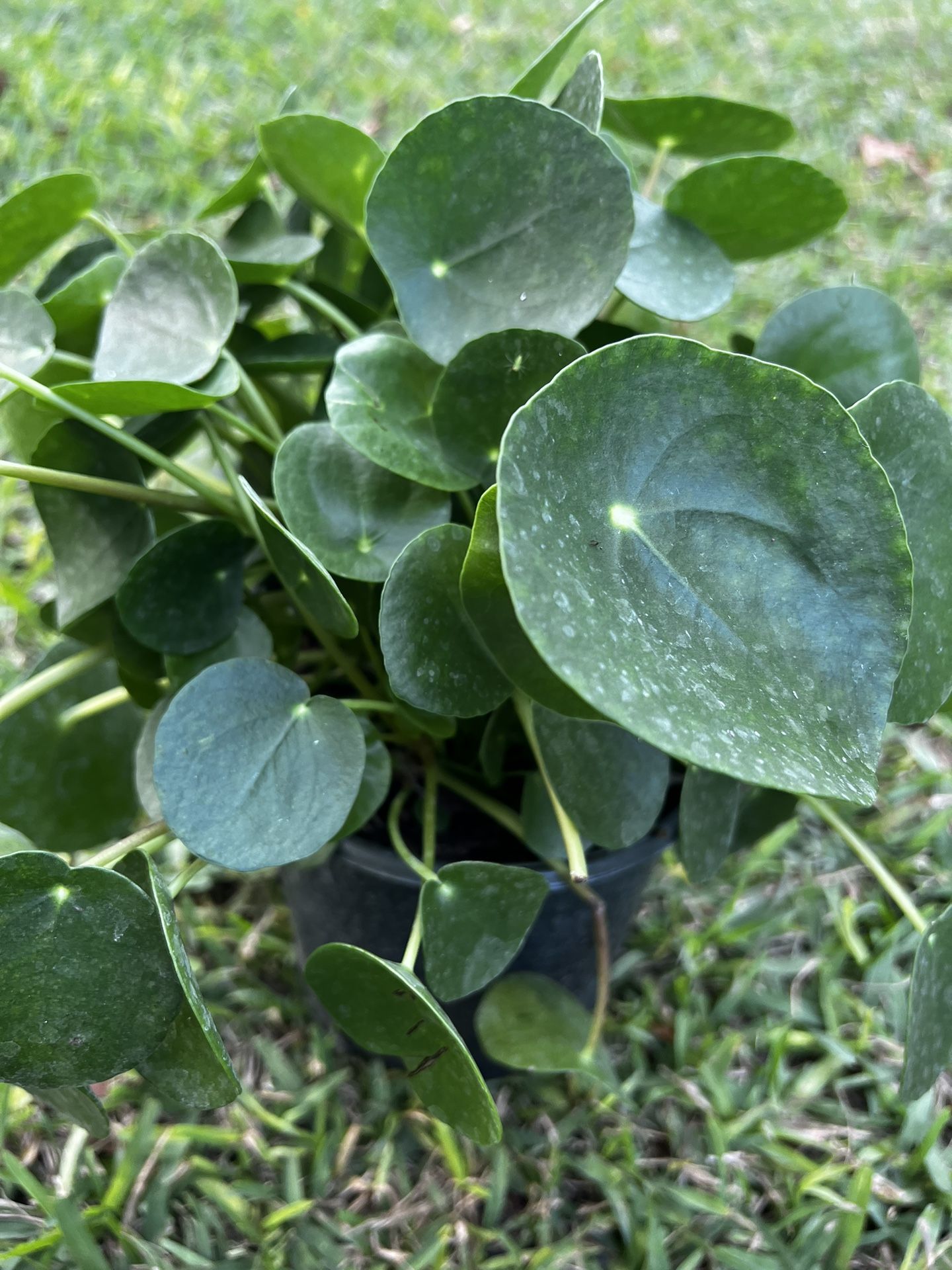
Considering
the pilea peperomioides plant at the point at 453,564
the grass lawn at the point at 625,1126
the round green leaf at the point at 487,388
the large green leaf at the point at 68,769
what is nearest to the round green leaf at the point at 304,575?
the pilea peperomioides plant at the point at 453,564

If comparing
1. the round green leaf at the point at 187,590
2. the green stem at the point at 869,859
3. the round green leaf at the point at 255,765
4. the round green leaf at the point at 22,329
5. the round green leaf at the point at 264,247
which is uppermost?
the round green leaf at the point at 22,329

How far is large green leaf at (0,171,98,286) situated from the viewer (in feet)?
2.01

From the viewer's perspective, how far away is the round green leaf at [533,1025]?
669 mm

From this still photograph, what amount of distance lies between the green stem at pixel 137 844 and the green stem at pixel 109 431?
7.9 inches

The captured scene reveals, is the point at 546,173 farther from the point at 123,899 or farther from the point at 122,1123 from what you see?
the point at 122,1123

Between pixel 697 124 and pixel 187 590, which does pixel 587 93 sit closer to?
pixel 697 124

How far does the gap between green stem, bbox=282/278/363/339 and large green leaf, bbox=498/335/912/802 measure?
0.30 metres

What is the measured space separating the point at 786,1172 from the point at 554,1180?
180mm

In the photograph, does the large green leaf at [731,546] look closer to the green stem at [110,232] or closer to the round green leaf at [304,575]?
the round green leaf at [304,575]

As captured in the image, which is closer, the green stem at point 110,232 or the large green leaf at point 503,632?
the large green leaf at point 503,632

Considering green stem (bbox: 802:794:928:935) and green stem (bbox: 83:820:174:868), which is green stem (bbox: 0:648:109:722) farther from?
green stem (bbox: 802:794:928:935)

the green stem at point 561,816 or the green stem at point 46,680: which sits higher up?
the green stem at point 46,680

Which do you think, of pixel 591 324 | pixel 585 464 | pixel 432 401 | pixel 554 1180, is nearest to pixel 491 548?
pixel 585 464

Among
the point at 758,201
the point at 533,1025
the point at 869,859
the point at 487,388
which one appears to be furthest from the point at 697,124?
the point at 533,1025
